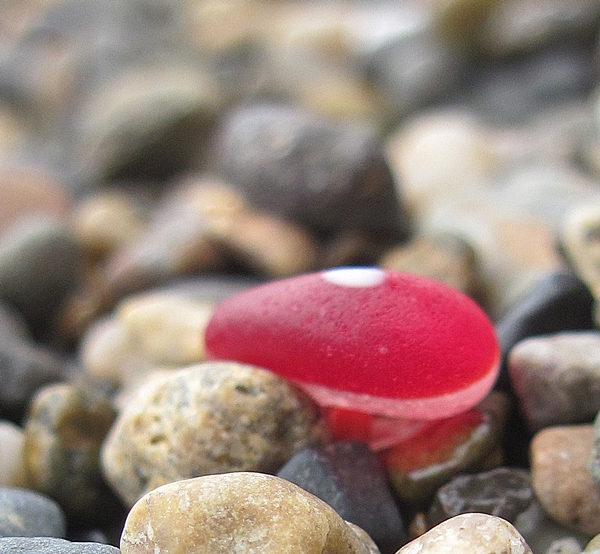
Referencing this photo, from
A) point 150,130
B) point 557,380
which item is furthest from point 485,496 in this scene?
point 150,130

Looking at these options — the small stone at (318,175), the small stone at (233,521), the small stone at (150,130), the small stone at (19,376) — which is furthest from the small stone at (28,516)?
the small stone at (150,130)

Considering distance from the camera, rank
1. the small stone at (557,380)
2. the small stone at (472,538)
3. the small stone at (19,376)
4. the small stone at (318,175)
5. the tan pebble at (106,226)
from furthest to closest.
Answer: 1. the tan pebble at (106,226)
2. the small stone at (318,175)
3. the small stone at (19,376)
4. the small stone at (557,380)
5. the small stone at (472,538)

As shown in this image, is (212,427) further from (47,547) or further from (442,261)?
(442,261)

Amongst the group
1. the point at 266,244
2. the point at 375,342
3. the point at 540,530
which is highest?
the point at 375,342

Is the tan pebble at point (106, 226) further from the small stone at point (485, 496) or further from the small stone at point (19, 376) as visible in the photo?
the small stone at point (485, 496)

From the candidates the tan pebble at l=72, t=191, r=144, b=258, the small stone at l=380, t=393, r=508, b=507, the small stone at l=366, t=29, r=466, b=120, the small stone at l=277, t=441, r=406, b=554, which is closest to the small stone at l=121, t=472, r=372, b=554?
the small stone at l=277, t=441, r=406, b=554

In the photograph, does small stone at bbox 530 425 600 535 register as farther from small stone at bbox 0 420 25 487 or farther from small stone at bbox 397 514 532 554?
small stone at bbox 0 420 25 487

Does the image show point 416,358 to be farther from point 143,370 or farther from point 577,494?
point 143,370
